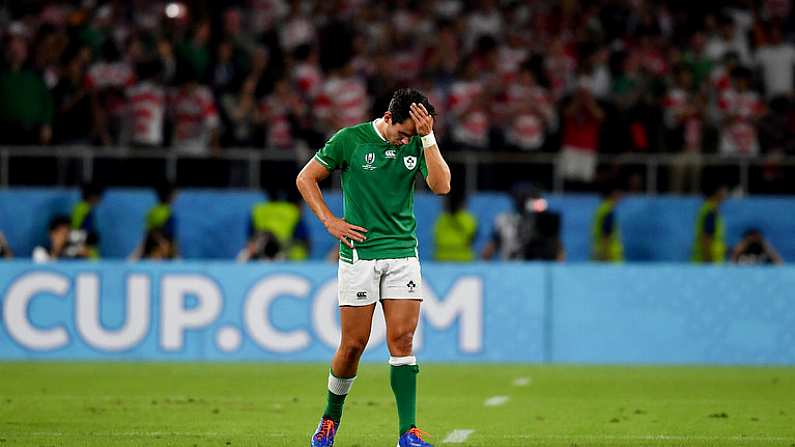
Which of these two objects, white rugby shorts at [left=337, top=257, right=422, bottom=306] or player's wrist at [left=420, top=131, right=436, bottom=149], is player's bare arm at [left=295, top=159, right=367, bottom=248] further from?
player's wrist at [left=420, top=131, right=436, bottom=149]

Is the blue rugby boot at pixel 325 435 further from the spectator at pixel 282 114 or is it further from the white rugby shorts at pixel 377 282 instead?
the spectator at pixel 282 114

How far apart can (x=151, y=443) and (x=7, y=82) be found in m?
11.0

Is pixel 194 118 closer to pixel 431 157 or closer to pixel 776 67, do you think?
pixel 776 67

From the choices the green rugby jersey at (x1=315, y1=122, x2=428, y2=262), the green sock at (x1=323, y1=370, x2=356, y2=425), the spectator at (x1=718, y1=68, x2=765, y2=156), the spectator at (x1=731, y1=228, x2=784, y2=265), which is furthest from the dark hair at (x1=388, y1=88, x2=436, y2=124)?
the spectator at (x1=718, y1=68, x2=765, y2=156)

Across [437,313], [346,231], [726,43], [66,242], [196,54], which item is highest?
[726,43]

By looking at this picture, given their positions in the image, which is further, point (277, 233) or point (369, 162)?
point (277, 233)

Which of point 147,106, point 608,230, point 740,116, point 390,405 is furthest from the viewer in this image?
point 740,116

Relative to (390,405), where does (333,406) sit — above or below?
above

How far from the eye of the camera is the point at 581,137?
19906mm

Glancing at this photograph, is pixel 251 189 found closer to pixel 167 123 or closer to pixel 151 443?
pixel 167 123

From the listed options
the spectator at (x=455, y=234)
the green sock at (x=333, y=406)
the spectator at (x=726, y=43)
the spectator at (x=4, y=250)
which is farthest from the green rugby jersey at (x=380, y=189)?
the spectator at (x=726, y=43)

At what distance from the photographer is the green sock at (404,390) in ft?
27.7

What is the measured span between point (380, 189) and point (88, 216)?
11007mm

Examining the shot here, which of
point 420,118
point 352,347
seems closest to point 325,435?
point 352,347
